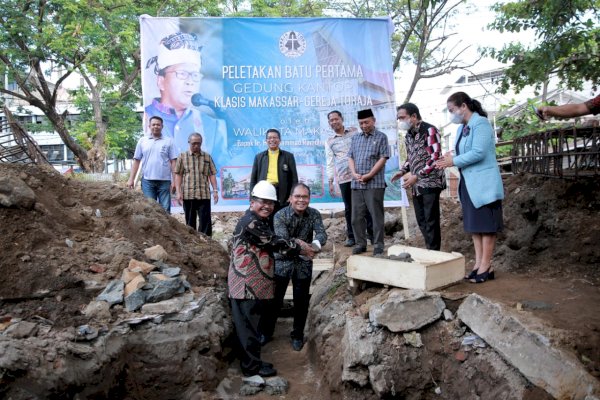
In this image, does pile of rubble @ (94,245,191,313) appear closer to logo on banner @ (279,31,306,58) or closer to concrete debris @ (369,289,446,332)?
concrete debris @ (369,289,446,332)

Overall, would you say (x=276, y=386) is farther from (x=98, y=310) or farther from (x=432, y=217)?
(x=432, y=217)

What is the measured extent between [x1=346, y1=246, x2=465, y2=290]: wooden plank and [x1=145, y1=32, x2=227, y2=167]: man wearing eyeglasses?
403 cm

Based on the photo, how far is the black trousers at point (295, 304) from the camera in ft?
17.6

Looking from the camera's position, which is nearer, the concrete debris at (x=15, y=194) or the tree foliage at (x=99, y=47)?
the concrete debris at (x=15, y=194)

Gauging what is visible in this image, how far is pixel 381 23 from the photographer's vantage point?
8172mm

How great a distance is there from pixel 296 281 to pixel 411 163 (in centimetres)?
184

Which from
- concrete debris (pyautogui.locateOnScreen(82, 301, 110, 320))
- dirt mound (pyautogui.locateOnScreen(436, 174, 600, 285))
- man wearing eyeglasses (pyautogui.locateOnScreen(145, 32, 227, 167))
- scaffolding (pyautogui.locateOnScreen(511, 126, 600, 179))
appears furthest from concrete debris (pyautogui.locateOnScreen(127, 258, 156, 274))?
scaffolding (pyautogui.locateOnScreen(511, 126, 600, 179))

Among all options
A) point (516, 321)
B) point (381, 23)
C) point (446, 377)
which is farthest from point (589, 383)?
point (381, 23)

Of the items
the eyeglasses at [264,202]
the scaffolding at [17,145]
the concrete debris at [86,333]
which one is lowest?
the concrete debris at [86,333]

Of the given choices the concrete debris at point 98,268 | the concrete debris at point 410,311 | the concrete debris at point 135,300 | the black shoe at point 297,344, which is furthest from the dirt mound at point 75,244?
the concrete debris at point 410,311

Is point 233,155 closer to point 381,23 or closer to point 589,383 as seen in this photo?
point 381,23

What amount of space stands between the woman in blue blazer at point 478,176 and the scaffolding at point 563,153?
1.32 metres

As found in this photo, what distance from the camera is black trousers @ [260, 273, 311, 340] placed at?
5363 mm

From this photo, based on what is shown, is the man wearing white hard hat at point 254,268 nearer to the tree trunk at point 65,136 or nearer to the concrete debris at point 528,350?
the concrete debris at point 528,350
